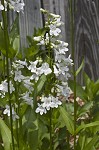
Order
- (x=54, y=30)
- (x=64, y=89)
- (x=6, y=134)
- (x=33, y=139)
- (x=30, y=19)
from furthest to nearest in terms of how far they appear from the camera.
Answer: (x=30, y=19), (x=33, y=139), (x=6, y=134), (x=64, y=89), (x=54, y=30)

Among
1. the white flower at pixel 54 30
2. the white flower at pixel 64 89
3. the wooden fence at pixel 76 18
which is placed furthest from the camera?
the wooden fence at pixel 76 18

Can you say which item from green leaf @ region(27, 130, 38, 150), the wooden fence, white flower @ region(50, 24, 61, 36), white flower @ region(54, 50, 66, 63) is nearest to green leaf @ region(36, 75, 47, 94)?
green leaf @ region(27, 130, 38, 150)

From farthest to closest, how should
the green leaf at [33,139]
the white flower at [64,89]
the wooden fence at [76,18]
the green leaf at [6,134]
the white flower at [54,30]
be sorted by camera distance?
the wooden fence at [76,18], the green leaf at [33,139], the green leaf at [6,134], the white flower at [64,89], the white flower at [54,30]

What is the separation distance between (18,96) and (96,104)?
1.12m

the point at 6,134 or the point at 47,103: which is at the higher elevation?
the point at 47,103

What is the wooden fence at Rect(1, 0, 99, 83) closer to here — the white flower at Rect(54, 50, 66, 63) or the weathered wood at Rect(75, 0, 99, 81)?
the weathered wood at Rect(75, 0, 99, 81)

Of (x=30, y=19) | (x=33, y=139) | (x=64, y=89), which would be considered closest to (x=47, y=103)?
(x=64, y=89)

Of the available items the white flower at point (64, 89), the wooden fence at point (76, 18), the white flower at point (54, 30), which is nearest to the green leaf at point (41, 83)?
the white flower at point (64, 89)

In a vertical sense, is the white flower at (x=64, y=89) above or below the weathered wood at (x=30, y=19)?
below

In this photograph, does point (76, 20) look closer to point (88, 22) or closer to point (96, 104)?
point (88, 22)

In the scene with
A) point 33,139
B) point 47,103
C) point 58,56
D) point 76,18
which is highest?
point 76,18

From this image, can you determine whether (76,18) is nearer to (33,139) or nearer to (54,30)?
(33,139)

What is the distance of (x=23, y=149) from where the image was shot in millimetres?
2736

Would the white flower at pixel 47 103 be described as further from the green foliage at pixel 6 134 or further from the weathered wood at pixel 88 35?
the weathered wood at pixel 88 35
